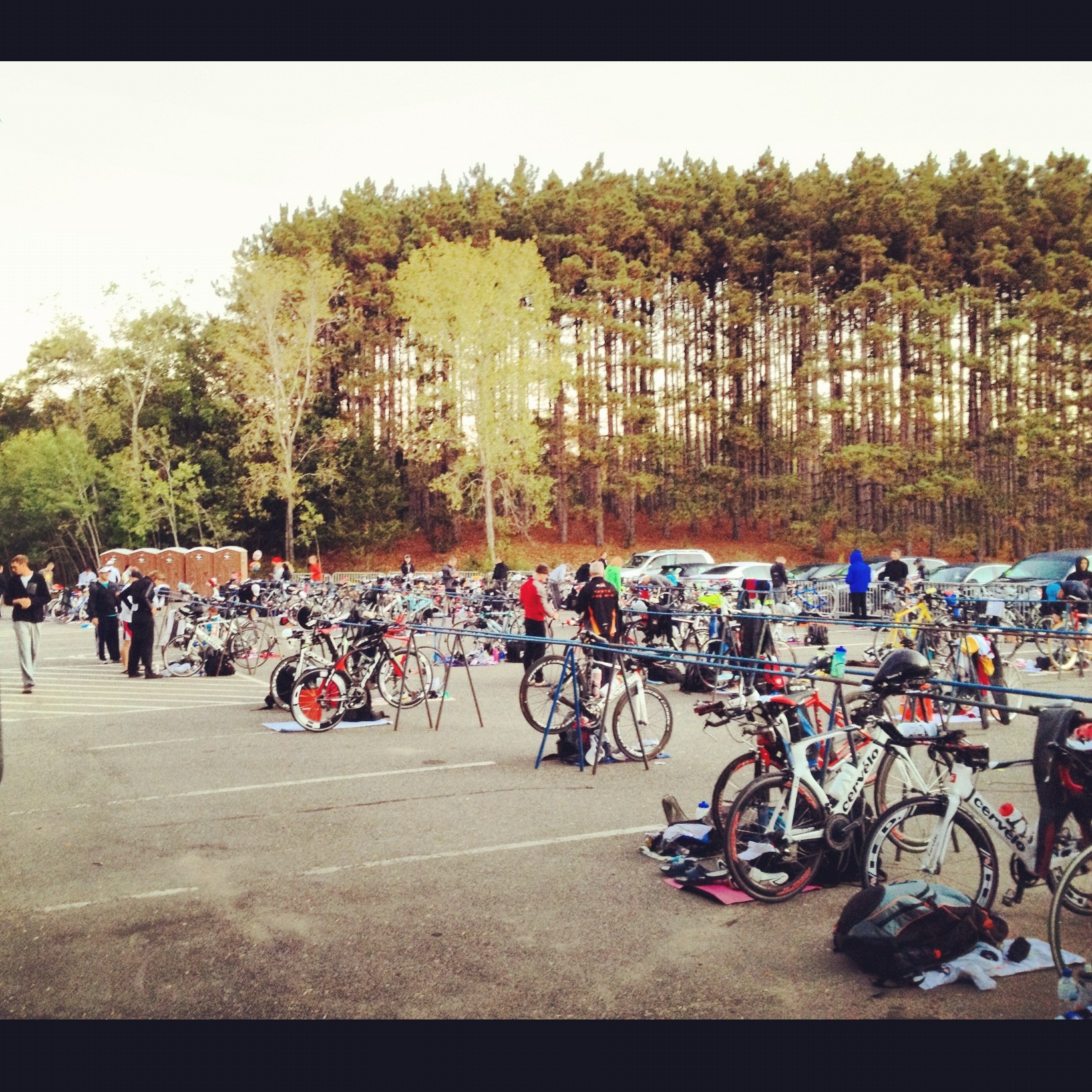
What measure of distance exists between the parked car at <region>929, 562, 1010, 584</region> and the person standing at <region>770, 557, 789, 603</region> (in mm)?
3513

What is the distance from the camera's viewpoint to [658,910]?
205 inches

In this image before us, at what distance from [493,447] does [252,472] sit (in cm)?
1259

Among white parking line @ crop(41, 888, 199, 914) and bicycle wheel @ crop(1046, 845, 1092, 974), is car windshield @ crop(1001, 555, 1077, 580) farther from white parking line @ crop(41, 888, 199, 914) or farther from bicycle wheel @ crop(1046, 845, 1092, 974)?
white parking line @ crop(41, 888, 199, 914)

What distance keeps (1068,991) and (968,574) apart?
22.3m

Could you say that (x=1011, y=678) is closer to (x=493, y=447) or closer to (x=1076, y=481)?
(x=493, y=447)

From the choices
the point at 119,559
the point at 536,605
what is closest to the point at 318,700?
the point at 536,605

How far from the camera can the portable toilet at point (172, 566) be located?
36.0m

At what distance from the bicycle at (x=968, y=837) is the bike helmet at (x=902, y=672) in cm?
34

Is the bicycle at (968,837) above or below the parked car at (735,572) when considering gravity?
above

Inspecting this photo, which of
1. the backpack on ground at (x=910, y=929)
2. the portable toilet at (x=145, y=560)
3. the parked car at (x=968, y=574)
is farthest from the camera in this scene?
the portable toilet at (x=145, y=560)

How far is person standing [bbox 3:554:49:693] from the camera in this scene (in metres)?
13.8

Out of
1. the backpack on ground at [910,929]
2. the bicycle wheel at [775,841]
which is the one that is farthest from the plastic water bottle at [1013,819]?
the bicycle wheel at [775,841]

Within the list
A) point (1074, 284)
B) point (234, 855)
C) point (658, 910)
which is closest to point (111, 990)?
point (234, 855)

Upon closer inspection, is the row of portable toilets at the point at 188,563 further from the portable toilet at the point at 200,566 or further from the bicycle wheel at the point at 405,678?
the bicycle wheel at the point at 405,678
